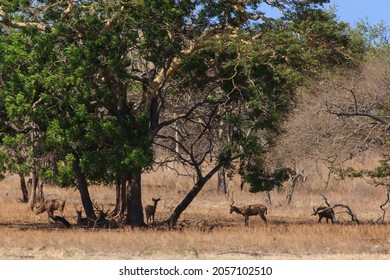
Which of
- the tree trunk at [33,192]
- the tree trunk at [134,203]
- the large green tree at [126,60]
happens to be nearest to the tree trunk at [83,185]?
the large green tree at [126,60]

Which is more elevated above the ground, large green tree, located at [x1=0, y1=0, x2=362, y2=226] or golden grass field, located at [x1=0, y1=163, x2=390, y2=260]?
large green tree, located at [x1=0, y1=0, x2=362, y2=226]

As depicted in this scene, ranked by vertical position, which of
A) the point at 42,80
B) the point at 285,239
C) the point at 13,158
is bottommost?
the point at 285,239

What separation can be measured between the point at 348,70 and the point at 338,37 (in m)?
1.15

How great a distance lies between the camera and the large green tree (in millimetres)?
25703

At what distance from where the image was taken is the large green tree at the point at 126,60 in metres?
25.7

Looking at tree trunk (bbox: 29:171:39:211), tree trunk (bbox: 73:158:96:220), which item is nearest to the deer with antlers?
tree trunk (bbox: 73:158:96:220)

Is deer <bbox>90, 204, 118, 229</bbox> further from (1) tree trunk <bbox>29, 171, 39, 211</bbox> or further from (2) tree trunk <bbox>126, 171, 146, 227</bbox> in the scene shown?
(1) tree trunk <bbox>29, 171, 39, 211</bbox>

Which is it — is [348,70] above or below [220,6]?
below

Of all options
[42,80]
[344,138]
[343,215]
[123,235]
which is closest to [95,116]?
[42,80]

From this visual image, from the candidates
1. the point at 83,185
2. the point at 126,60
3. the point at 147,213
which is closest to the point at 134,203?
the point at 147,213

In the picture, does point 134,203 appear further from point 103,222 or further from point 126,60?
point 126,60

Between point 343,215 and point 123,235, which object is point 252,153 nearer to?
point 123,235

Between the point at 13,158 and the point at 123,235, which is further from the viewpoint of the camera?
the point at 13,158

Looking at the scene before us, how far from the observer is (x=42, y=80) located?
25.3 meters
